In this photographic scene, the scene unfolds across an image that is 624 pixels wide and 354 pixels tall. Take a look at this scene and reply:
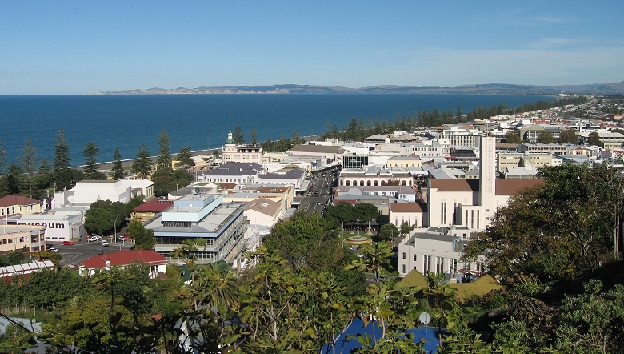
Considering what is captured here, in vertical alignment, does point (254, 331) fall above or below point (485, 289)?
above

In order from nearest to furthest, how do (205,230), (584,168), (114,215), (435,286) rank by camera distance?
(435,286), (584,168), (205,230), (114,215)

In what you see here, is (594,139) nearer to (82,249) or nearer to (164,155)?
(164,155)

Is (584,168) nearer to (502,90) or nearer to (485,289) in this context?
(485,289)

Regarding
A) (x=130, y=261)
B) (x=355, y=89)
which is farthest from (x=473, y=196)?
(x=355, y=89)

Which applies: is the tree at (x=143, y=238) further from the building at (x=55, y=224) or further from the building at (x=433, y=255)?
the building at (x=433, y=255)

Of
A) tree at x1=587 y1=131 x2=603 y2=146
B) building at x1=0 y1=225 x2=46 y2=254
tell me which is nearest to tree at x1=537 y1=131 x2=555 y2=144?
tree at x1=587 y1=131 x2=603 y2=146

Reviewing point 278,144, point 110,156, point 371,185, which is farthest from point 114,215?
point 110,156
